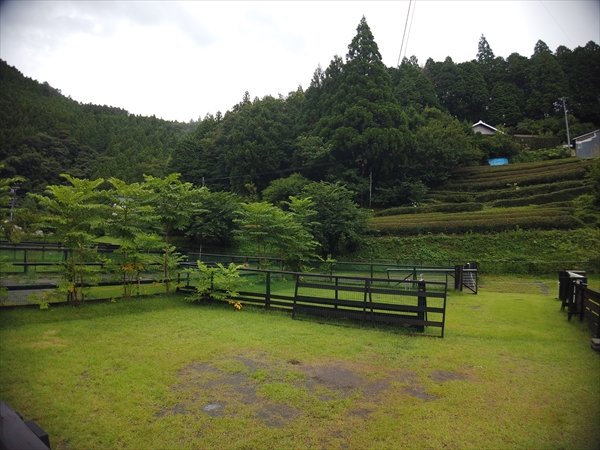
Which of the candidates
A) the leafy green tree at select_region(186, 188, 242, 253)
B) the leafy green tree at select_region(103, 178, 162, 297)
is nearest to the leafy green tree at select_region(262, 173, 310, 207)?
the leafy green tree at select_region(186, 188, 242, 253)

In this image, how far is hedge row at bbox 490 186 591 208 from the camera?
25531 millimetres

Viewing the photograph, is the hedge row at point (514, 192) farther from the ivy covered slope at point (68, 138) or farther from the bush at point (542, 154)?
the ivy covered slope at point (68, 138)

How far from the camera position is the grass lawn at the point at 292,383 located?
3.30m

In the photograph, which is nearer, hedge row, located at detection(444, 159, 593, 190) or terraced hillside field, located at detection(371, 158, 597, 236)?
terraced hillside field, located at detection(371, 158, 597, 236)

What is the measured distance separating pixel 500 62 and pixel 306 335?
6385cm

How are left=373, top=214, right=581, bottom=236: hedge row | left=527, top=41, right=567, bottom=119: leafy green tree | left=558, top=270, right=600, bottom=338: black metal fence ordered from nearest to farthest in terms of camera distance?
left=527, top=41, right=567, bottom=119: leafy green tree
left=558, top=270, right=600, bottom=338: black metal fence
left=373, top=214, right=581, bottom=236: hedge row

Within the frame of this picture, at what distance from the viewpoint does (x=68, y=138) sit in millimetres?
9039

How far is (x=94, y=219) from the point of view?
337 inches

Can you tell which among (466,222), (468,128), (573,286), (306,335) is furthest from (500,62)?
(306,335)

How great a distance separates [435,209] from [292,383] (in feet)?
93.7

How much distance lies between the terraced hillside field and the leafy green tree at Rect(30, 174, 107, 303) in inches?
791

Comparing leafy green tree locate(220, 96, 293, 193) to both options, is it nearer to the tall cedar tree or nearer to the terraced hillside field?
the tall cedar tree

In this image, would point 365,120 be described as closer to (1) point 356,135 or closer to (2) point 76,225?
(1) point 356,135

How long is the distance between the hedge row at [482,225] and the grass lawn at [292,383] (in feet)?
52.0
